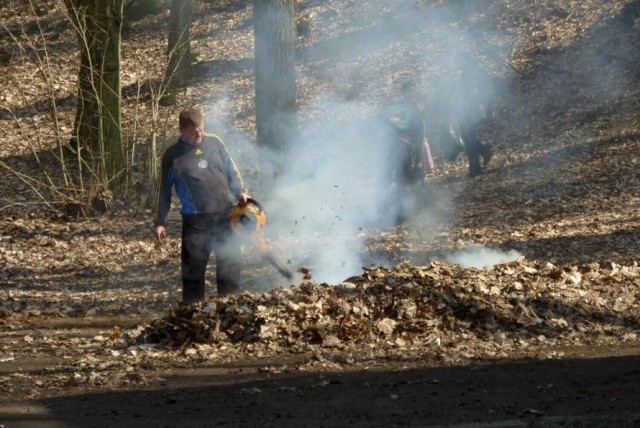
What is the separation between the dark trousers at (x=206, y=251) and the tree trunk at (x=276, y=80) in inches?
139

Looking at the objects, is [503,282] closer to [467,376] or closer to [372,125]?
[467,376]

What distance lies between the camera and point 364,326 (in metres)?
8.47

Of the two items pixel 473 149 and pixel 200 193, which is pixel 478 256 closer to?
pixel 200 193

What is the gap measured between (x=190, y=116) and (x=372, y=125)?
10602 mm

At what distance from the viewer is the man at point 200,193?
948 centimetres

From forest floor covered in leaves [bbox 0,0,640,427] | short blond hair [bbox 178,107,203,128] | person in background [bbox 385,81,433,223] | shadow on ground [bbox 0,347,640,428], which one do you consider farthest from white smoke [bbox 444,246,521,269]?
shadow on ground [bbox 0,347,640,428]

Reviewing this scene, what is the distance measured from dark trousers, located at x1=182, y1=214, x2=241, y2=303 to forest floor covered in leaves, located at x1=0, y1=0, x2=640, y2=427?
424mm

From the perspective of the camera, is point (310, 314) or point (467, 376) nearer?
point (467, 376)

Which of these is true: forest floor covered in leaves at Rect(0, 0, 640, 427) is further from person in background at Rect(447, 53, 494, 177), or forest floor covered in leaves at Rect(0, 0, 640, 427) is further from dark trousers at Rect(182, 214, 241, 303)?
person in background at Rect(447, 53, 494, 177)

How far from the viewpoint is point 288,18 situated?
13.3 metres

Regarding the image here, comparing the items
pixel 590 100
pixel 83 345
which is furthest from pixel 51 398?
pixel 590 100

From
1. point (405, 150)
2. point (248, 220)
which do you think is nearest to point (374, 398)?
point (248, 220)

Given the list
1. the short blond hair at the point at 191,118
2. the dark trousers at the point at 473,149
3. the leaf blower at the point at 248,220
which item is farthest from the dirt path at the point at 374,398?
the dark trousers at the point at 473,149

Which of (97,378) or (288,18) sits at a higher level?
(288,18)
